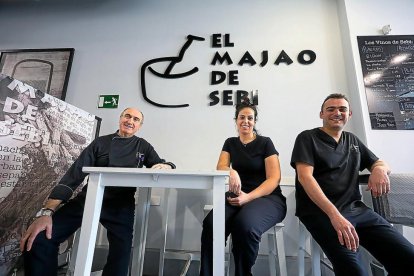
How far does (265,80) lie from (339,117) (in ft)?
3.69

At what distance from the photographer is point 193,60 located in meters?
2.48

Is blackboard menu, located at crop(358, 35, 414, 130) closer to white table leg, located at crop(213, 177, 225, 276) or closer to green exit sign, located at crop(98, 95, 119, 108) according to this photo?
white table leg, located at crop(213, 177, 225, 276)

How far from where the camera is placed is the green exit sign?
2414mm

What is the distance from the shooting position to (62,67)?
102 inches

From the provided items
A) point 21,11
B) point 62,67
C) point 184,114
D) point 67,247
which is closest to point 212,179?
point 184,114

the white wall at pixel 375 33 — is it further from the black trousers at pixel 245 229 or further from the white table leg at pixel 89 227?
the white table leg at pixel 89 227

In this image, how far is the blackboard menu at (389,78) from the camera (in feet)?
6.43

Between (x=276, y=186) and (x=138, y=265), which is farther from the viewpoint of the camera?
(x=138, y=265)

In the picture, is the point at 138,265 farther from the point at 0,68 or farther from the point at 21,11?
the point at 21,11

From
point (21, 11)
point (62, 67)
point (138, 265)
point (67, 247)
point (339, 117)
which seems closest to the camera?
point (339, 117)

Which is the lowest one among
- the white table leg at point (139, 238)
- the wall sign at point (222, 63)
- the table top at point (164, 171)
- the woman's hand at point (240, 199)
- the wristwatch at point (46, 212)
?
the white table leg at point (139, 238)

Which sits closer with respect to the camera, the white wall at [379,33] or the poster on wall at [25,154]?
the poster on wall at [25,154]

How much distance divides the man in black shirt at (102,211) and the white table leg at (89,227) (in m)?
0.37

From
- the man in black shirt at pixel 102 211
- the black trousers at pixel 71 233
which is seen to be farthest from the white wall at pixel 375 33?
the black trousers at pixel 71 233
